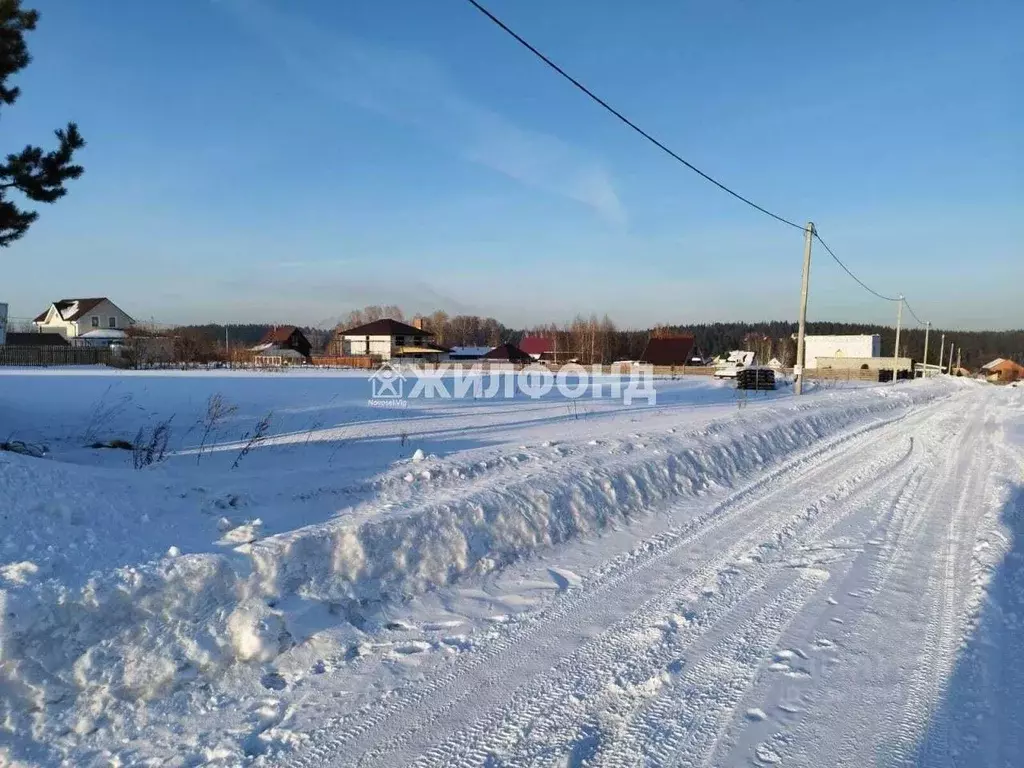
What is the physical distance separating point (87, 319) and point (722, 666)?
7944 cm

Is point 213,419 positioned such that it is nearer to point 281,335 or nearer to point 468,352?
point 281,335

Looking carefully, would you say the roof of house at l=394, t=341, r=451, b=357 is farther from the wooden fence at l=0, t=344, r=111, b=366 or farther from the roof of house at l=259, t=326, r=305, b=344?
the wooden fence at l=0, t=344, r=111, b=366

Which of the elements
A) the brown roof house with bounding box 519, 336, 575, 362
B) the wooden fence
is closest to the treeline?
the brown roof house with bounding box 519, 336, 575, 362

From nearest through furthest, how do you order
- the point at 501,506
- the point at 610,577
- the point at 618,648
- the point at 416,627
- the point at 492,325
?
the point at 618,648
the point at 416,627
the point at 610,577
the point at 501,506
the point at 492,325

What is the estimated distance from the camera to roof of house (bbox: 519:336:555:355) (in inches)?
3575

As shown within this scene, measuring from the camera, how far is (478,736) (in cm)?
292

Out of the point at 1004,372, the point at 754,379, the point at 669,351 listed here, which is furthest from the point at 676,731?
the point at 1004,372

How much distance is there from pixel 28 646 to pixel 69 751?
0.75 m

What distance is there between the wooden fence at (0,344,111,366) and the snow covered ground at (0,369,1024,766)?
4061 cm

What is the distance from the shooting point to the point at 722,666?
3562 mm

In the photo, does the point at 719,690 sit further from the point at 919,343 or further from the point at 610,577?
the point at 919,343

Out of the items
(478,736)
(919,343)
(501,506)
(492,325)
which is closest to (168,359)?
(501,506)

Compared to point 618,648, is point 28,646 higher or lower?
higher

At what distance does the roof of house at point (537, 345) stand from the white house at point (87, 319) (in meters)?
52.3
